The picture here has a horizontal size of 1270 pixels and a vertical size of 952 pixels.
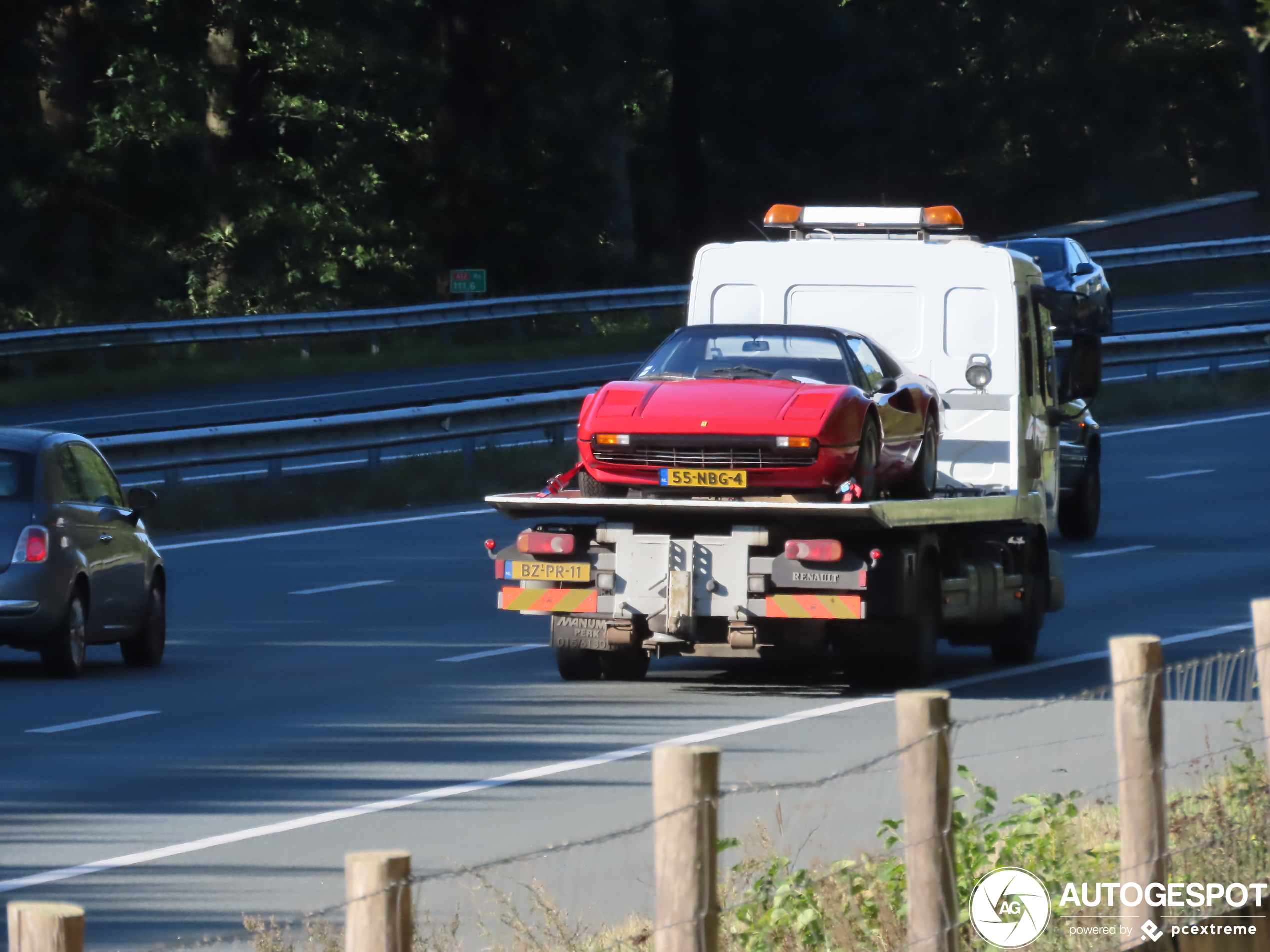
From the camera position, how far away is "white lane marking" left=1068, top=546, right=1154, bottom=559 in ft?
76.7

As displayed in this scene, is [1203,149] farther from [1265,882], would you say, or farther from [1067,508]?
[1265,882]

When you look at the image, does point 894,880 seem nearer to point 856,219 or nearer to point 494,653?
point 494,653

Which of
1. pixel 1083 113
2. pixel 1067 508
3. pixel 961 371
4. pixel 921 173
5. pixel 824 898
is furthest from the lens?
pixel 1083 113

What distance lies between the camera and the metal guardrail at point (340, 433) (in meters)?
26.0

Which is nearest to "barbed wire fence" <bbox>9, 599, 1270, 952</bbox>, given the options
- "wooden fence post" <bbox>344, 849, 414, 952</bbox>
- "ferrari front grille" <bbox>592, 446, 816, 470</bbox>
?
"wooden fence post" <bbox>344, 849, 414, 952</bbox>

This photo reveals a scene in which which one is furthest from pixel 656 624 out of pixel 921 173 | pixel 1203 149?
pixel 1203 149

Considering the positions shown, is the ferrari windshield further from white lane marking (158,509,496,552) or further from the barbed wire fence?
white lane marking (158,509,496,552)

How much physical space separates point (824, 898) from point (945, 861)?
1.01 metres

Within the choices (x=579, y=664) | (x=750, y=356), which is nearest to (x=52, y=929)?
(x=579, y=664)

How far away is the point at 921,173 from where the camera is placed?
2849 inches

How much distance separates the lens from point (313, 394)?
38531mm

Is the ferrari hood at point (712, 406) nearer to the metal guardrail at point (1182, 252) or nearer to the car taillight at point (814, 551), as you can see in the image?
the car taillight at point (814, 551)

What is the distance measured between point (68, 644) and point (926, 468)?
5.04 m

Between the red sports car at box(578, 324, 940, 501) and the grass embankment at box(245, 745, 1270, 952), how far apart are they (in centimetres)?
642
